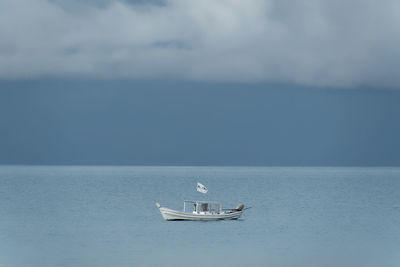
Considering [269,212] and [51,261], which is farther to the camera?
[269,212]

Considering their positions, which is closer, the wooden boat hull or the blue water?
the blue water

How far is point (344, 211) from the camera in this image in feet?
336

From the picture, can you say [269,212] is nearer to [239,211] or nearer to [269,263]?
[239,211]

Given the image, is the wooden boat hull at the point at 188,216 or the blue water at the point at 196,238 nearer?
the blue water at the point at 196,238

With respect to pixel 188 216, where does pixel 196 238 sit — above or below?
below

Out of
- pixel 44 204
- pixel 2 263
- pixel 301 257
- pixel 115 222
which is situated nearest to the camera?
pixel 2 263

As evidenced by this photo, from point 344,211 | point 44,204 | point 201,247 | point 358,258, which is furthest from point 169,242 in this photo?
point 44,204

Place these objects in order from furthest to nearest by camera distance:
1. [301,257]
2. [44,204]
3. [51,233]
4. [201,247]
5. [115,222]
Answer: [44,204] → [115,222] → [51,233] → [201,247] → [301,257]

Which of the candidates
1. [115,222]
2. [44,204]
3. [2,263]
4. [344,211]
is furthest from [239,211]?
[44,204]

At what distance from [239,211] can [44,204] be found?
45.9 m

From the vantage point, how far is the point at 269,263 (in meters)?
47.6

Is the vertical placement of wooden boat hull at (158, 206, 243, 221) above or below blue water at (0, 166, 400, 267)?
above

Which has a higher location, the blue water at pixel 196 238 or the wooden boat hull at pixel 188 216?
the wooden boat hull at pixel 188 216

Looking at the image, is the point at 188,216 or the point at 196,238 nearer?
the point at 196,238
